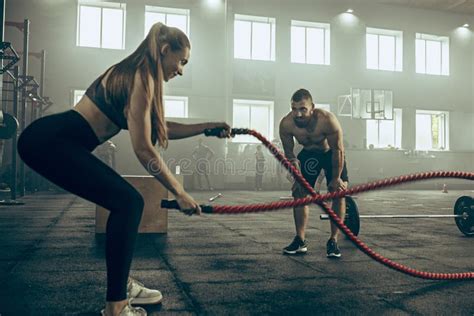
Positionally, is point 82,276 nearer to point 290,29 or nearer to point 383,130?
point 290,29

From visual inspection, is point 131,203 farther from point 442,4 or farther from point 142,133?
point 442,4

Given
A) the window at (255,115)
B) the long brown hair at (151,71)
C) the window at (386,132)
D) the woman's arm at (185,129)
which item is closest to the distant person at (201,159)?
the window at (255,115)

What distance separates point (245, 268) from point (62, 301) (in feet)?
4.10

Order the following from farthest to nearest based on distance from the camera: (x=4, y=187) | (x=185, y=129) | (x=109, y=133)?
1. (x=4, y=187)
2. (x=185, y=129)
3. (x=109, y=133)

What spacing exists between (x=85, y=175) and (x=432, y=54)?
58.9ft

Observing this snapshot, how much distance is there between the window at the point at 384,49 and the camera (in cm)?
1588

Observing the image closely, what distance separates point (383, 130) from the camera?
15.8 m

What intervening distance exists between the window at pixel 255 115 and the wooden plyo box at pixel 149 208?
10129mm

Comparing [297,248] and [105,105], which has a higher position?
[105,105]

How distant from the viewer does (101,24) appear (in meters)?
13.5

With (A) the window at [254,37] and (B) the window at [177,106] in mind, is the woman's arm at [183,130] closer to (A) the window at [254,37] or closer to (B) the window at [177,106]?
(B) the window at [177,106]

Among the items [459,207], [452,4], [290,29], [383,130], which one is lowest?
[459,207]

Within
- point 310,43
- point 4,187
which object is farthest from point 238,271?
point 310,43

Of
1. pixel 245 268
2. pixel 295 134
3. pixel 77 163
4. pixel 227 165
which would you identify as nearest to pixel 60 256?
pixel 245 268
